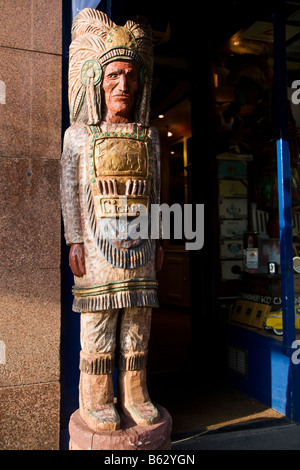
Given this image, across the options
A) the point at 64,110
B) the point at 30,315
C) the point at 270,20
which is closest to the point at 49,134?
the point at 64,110

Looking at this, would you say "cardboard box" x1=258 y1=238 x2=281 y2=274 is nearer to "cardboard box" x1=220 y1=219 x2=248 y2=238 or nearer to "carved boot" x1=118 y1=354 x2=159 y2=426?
"cardboard box" x1=220 y1=219 x2=248 y2=238

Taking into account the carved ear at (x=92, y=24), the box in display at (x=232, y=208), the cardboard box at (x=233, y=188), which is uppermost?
the carved ear at (x=92, y=24)

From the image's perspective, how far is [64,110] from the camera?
107 inches

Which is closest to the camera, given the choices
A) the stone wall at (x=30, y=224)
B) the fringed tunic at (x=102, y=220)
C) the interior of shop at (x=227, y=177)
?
the fringed tunic at (x=102, y=220)

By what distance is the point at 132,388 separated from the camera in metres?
2.14

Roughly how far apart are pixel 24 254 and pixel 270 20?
2.72 meters

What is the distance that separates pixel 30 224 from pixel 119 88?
0.95 meters

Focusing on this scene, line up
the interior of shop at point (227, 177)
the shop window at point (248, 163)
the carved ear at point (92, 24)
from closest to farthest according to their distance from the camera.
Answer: the carved ear at point (92, 24) < the interior of shop at point (227, 177) < the shop window at point (248, 163)

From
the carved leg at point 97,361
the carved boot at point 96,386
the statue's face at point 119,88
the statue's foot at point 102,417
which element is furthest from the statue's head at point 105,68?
the statue's foot at point 102,417

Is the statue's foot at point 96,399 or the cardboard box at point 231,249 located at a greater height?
the cardboard box at point 231,249

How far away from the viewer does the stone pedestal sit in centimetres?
194

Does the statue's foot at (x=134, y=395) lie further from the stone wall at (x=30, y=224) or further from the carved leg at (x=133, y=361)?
the stone wall at (x=30, y=224)

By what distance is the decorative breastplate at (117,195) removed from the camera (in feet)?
6.89

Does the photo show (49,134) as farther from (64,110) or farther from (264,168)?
(264,168)
